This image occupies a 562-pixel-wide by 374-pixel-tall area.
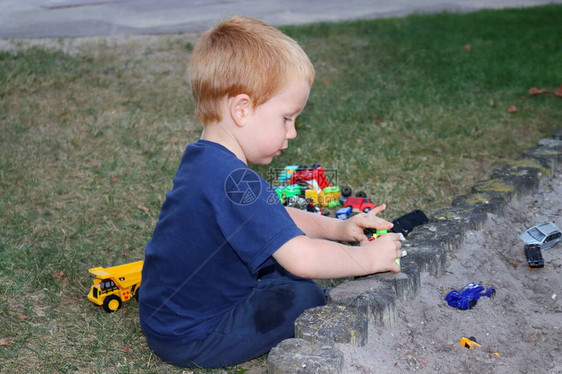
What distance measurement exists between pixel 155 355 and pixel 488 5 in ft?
29.8

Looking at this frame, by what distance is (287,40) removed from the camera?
2.38 metres

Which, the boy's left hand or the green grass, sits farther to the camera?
the green grass

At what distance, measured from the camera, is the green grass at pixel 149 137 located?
2840 millimetres

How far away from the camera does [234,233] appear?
2148mm

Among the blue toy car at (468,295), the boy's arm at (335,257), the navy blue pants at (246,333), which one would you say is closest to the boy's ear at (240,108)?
A: the boy's arm at (335,257)

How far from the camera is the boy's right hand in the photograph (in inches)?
98.6

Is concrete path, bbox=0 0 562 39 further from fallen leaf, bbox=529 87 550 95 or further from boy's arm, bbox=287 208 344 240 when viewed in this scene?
boy's arm, bbox=287 208 344 240

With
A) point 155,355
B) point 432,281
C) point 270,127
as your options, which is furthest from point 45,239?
point 432,281

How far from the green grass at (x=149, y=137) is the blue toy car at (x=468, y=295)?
79 centimetres

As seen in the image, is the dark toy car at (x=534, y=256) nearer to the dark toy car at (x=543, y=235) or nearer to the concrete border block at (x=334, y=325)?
the dark toy car at (x=543, y=235)

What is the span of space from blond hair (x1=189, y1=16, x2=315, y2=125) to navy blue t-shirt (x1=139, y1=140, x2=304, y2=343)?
192 mm

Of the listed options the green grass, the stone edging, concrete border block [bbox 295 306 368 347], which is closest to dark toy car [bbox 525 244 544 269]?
the stone edging

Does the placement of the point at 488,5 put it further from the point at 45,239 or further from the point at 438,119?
the point at 45,239

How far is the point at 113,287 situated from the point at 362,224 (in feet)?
3.63
